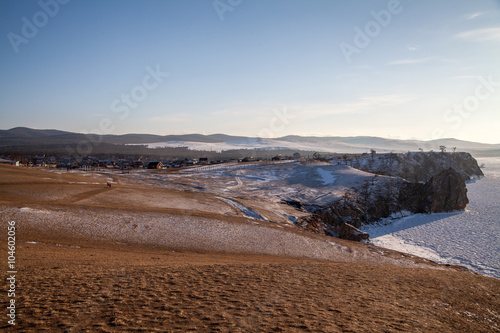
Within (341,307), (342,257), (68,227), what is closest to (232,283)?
(341,307)

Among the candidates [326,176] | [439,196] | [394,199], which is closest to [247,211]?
[394,199]

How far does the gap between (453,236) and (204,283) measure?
1417 inches

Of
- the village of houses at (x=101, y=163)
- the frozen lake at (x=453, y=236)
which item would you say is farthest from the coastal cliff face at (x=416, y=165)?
the frozen lake at (x=453, y=236)

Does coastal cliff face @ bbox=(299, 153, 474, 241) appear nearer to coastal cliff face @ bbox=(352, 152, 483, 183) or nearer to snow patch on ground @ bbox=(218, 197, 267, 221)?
snow patch on ground @ bbox=(218, 197, 267, 221)

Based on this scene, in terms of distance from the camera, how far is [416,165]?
81.4 m

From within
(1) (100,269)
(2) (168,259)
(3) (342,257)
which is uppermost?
(1) (100,269)

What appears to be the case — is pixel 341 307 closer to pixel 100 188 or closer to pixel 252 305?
pixel 252 305

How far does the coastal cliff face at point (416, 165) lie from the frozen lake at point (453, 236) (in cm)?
2823

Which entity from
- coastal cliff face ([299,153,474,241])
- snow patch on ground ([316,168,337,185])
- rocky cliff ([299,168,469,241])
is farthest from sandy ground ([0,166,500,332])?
snow patch on ground ([316,168,337,185])

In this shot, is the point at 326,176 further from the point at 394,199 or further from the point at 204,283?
the point at 204,283

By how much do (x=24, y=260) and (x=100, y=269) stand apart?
151 inches

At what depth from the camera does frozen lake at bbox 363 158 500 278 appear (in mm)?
26698

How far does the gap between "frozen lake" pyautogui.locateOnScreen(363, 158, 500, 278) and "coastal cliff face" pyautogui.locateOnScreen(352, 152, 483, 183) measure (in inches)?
1112

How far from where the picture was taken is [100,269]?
11.9 metres
